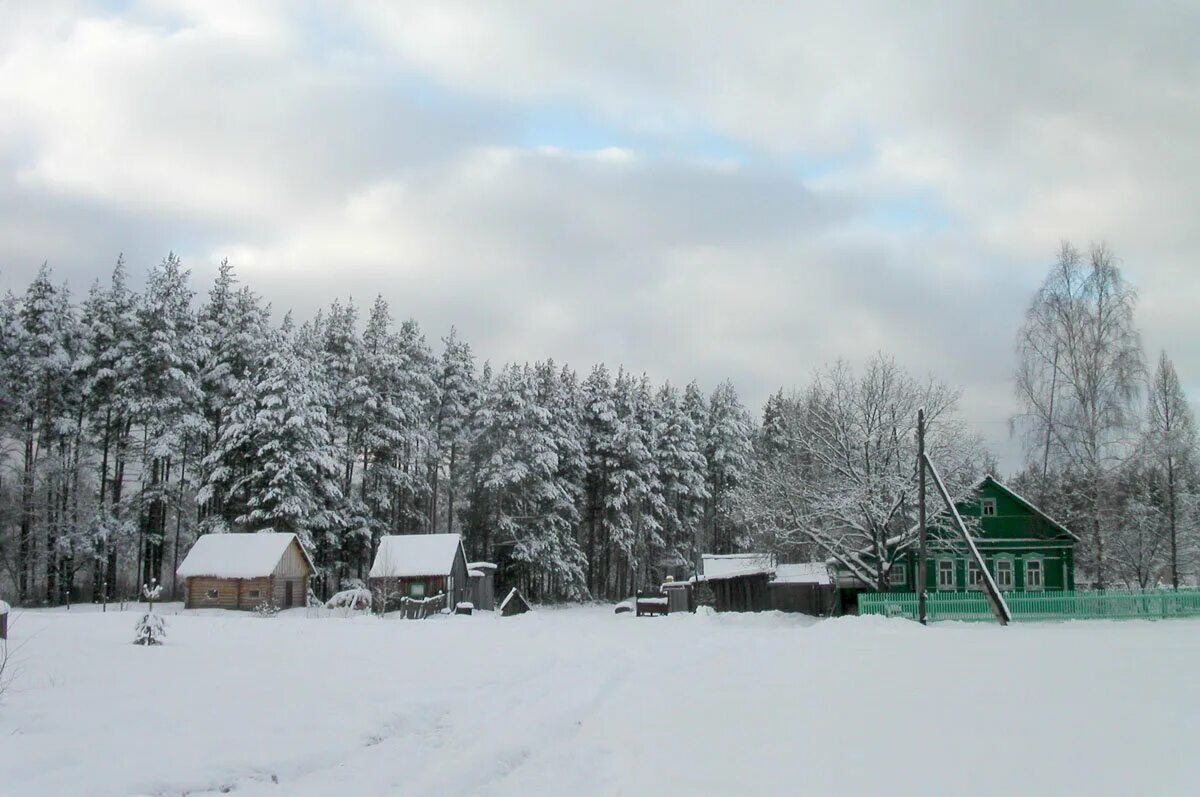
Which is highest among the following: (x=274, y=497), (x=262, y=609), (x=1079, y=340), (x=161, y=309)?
(x=161, y=309)

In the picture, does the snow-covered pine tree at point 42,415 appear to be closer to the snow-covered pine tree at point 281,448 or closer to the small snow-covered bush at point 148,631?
the snow-covered pine tree at point 281,448

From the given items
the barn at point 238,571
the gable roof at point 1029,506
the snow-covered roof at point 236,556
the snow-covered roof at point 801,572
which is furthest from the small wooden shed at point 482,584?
the gable roof at point 1029,506

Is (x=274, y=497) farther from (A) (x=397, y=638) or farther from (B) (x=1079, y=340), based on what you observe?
(B) (x=1079, y=340)

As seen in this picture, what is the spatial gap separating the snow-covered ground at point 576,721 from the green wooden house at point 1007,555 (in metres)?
23.4

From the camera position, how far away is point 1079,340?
4169cm

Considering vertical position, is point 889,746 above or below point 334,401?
below

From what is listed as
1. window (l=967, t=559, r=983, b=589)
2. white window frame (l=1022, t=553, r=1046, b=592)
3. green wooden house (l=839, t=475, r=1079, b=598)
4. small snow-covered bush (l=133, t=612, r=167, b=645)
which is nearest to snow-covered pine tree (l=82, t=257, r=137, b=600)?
small snow-covered bush (l=133, t=612, r=167, b=645)

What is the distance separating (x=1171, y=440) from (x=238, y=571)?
44.1m

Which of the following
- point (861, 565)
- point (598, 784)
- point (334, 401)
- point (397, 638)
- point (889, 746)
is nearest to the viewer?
point (598, 784)

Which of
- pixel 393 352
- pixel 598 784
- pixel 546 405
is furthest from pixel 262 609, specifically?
pixel 598 784

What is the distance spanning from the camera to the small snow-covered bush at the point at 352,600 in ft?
140

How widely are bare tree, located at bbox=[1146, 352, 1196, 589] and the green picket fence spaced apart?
5.84m

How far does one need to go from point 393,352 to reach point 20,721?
48322 millimetres

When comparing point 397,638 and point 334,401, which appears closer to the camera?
point 397,638
